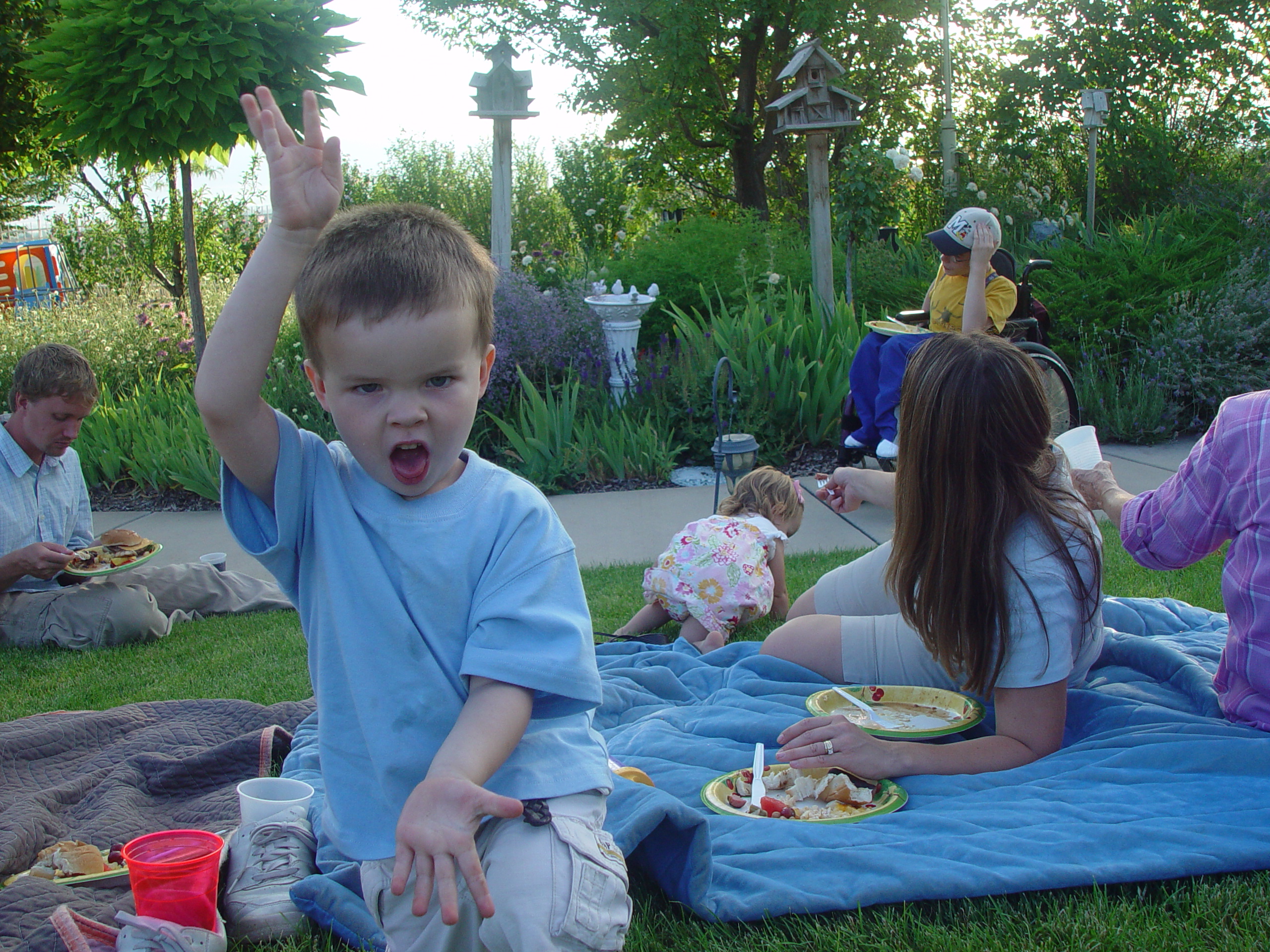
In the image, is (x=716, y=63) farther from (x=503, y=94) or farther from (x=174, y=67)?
(x=174, y=67)

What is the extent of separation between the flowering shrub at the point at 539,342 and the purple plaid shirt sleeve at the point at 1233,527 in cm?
544

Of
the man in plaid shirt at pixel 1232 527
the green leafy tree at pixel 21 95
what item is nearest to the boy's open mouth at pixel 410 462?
the man in plaid shirt at pixel 1232 527

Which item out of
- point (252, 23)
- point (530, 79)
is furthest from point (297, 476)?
point (530, 79)

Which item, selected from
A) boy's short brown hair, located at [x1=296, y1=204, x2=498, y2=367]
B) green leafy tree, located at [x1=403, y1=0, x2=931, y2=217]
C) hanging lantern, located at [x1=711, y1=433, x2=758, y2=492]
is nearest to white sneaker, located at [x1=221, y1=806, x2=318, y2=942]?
boy's short brown hair, located at [x1=296, y1=204, x2=498, y2=367]

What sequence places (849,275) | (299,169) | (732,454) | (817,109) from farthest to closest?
→ (849,275) < (817,109) < (732,454) < (299,169)

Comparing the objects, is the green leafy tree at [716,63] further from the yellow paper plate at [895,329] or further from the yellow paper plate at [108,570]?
the yellow paper plate at [108,570]

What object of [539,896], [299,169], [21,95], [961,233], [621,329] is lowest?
[539,896]

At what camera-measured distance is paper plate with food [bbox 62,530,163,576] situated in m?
4.23

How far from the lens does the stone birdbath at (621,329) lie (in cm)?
763

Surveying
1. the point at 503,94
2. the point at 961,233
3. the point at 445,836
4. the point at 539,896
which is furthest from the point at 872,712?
the point at 503,94

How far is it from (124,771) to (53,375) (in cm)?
191

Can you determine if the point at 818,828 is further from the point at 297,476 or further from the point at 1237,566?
the point at 297,476

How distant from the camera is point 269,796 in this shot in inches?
96.5

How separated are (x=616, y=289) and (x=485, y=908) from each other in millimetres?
6843
